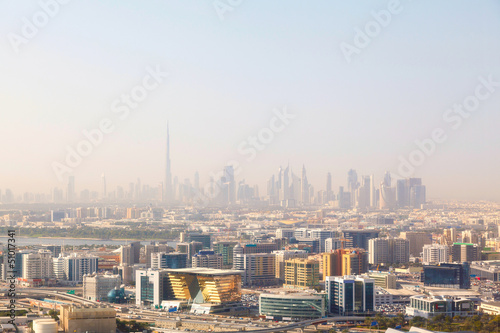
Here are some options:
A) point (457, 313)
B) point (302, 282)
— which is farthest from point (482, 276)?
point (457, 313)

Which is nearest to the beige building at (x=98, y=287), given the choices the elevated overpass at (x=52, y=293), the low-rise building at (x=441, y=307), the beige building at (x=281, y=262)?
the elevated overpass at (x=52, y=293)

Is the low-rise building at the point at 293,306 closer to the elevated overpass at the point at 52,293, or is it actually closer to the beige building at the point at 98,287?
the elevated overpass at the point at 52,293

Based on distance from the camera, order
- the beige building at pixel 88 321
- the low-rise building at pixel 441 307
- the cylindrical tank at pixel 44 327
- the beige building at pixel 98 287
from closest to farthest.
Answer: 1. the cylindrical tank at pixel 44 327
2. the beige building at pixel 88 321
3. the low-rise building at pixel 441 307
4. the beige building at pixel 98 287

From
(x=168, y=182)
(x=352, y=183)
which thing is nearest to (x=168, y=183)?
(x=168, y=182)

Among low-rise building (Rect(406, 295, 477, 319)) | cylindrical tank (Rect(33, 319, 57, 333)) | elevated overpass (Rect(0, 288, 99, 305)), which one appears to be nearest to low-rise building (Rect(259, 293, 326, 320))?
low-rise building (Rect(406, 295, 477, 319))

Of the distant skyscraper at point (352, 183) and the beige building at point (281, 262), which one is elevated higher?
the distant skyscraper at point (352, 183)

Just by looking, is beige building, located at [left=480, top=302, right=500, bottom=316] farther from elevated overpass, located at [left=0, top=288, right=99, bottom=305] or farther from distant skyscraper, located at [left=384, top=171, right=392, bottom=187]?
distant skyscraper, located at [left=384, top=171, right=392, bottom=187]

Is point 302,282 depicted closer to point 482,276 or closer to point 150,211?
point 482,276

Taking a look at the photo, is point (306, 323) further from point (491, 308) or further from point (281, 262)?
point (281, 262)

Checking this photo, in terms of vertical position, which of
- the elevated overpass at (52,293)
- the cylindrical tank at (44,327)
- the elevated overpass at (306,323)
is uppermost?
the cylindrical tank at (44,327)
